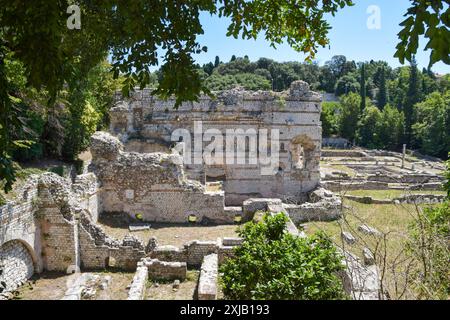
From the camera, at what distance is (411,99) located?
5312cm

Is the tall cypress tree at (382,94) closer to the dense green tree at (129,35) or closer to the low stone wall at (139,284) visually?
the low stone wall at (139,284)

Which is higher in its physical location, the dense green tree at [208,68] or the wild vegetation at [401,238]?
the dense green tree at [208,68]

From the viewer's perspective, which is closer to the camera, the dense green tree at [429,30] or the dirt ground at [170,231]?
the dense green tree at [429,30]

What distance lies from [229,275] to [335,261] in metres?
1.95

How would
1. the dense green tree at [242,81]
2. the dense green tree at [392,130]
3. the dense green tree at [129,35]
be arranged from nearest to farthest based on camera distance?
the dense green tree at [129,35] < the dense green tree at [392,130] < the dense green tree at [242,81]

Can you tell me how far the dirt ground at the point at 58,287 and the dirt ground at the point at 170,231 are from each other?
2414 millimetres

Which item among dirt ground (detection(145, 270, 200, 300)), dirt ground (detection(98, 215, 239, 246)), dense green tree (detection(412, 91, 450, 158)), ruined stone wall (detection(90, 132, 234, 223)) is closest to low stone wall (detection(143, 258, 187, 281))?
dirt ground (detection(145, 270, 200, 300))

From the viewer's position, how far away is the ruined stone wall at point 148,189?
1519 cm

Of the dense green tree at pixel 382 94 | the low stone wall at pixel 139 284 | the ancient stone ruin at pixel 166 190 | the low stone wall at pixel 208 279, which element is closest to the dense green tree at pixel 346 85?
the dense green tree at pixel 382 94

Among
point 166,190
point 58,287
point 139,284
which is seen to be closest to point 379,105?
point 166,190

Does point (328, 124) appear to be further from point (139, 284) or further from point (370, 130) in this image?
point (139, 284)
